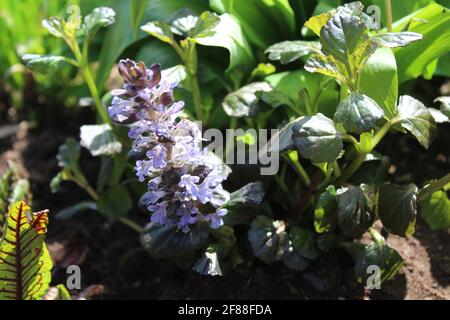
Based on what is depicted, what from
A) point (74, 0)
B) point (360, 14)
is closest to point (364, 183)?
point (360, 14)

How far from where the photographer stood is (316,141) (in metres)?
1.25

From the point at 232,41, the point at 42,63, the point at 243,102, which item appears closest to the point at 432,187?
the point at 243,102

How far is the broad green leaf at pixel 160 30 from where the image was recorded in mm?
1438

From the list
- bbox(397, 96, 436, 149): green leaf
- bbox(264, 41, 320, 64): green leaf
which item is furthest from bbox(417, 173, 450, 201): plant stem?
bbox(264, 41, 320, 64): green leaf

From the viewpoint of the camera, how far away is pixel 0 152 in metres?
2.15

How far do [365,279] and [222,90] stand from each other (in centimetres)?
64

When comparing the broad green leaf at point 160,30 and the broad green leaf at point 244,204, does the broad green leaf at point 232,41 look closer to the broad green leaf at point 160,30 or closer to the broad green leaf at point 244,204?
the broad green leaf at point 160,30

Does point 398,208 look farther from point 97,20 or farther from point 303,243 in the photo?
point 97,20

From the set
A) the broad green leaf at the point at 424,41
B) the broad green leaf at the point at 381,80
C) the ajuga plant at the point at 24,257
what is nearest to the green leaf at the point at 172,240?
the ajuga plant at the point at 24,257

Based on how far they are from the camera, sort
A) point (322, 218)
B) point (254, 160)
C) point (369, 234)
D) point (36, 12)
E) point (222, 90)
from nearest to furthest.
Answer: point (322, 218)
point (254, 160)
point (369, 234)
point (222, 90)
point (36, 12)

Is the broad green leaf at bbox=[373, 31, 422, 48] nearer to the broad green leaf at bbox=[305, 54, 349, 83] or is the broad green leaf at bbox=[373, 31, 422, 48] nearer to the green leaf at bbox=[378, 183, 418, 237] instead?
the broad green leaf at bbox=[305, 54, 349, 83]

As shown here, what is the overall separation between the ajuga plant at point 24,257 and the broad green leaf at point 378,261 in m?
0.64

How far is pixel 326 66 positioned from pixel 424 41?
35cm

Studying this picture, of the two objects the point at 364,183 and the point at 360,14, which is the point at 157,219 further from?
the point at 360,14
